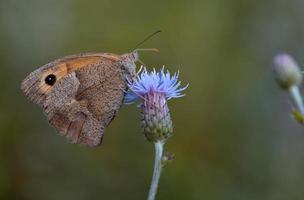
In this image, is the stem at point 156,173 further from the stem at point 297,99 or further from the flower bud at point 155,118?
the stem at point 297,99

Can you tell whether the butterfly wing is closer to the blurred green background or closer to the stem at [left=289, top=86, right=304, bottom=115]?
the stem at [left=289, top=86, right=304, bottom=115]

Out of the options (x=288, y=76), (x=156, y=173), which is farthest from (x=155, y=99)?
(x=288, y=76)

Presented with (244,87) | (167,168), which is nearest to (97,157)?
(167,168)

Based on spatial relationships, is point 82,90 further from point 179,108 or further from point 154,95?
point 179,108

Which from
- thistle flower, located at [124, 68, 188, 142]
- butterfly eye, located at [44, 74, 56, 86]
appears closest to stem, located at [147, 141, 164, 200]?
thistle flower, located at [124, 68, 188, 142]

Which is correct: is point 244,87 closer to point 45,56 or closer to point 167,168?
point 167,168
